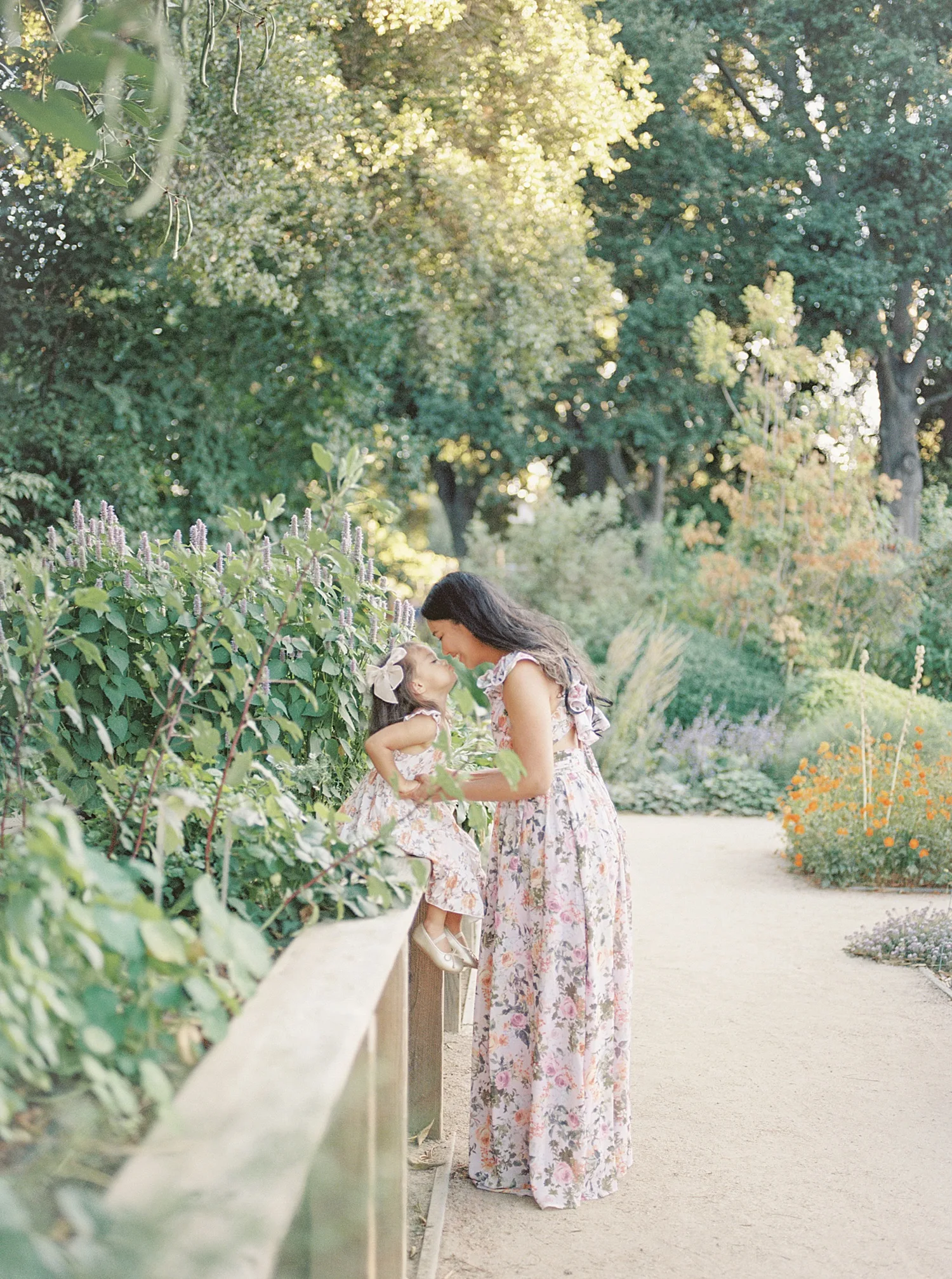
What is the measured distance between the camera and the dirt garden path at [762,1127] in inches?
113

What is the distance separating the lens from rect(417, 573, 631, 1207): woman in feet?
10.0

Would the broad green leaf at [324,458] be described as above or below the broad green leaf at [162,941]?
above

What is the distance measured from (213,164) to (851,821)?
20.3 feet

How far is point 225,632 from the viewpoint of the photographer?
135 inches

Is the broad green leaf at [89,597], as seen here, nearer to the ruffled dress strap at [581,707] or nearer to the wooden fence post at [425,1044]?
the ruffled dress strap at [581,707]

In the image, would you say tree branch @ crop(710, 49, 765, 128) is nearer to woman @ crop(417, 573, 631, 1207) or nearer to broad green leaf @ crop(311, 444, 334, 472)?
woman @ crop(417, 573, 631, 1207)

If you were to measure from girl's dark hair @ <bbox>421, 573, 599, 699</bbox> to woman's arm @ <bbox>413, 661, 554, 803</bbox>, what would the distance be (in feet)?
0.18

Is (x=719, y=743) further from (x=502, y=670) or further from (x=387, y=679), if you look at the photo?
(x=502, y=670)

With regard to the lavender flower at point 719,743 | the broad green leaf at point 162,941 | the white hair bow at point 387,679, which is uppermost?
the broad green leaf at point 162,941

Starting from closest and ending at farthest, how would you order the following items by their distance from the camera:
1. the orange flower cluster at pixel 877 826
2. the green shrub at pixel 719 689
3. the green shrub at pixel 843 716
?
the orange flower cluster at pixel 877 826
the green shrub at pixel 843 716
the green shrub at pixel 719 689

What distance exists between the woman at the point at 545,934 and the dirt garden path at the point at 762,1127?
16 centimetres

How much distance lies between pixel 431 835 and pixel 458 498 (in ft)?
55.9

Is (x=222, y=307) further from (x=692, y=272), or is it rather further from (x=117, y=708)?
(x=692, y=272)

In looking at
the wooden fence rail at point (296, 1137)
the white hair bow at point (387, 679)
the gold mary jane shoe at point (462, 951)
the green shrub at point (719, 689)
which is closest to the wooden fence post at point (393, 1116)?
the wooden fence rail at point (296, 1137)
